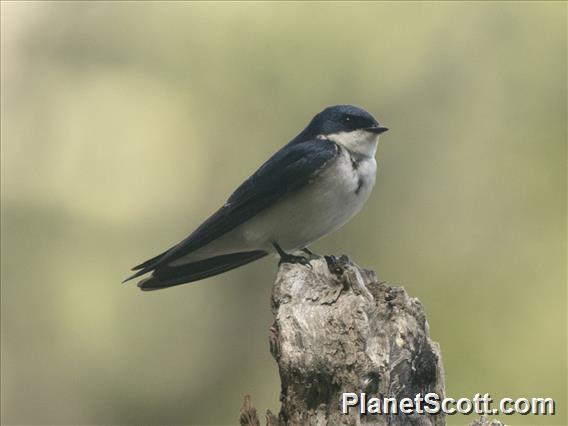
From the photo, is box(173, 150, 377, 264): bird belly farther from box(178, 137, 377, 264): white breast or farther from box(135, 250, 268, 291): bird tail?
box(135, 250, 268, 291): bird tail

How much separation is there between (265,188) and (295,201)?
Answer: 18 cm

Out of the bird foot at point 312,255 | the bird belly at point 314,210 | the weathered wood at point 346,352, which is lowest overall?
the weathered wood at point 346,352

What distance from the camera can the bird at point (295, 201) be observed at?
5340mm

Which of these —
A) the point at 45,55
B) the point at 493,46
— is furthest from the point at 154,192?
the point at 493,46

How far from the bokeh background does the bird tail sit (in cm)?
255

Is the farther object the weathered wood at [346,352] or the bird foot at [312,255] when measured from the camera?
the bird foot at [312,255]

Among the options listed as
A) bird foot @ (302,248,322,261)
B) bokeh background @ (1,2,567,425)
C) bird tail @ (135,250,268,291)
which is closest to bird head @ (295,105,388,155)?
bird foot @ (302,248,322,261)

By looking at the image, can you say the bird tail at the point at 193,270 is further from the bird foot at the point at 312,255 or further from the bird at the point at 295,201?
the bird foot at the point at 312,255

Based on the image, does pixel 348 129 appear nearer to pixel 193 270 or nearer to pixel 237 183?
pixel 193 270

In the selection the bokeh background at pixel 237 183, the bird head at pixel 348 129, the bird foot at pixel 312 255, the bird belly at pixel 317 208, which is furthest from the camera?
the bokeh background at pixel 237 183

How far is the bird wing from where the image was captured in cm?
535

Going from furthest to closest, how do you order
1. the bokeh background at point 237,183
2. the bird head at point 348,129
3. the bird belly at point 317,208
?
1. the bokeh background at point 237,183
2. the bird head at point 348,129
3. the bird belly at point 317,208

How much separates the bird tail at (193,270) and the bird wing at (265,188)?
5.5 inches

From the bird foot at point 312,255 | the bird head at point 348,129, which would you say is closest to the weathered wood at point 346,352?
the bird foot at point 312,255
